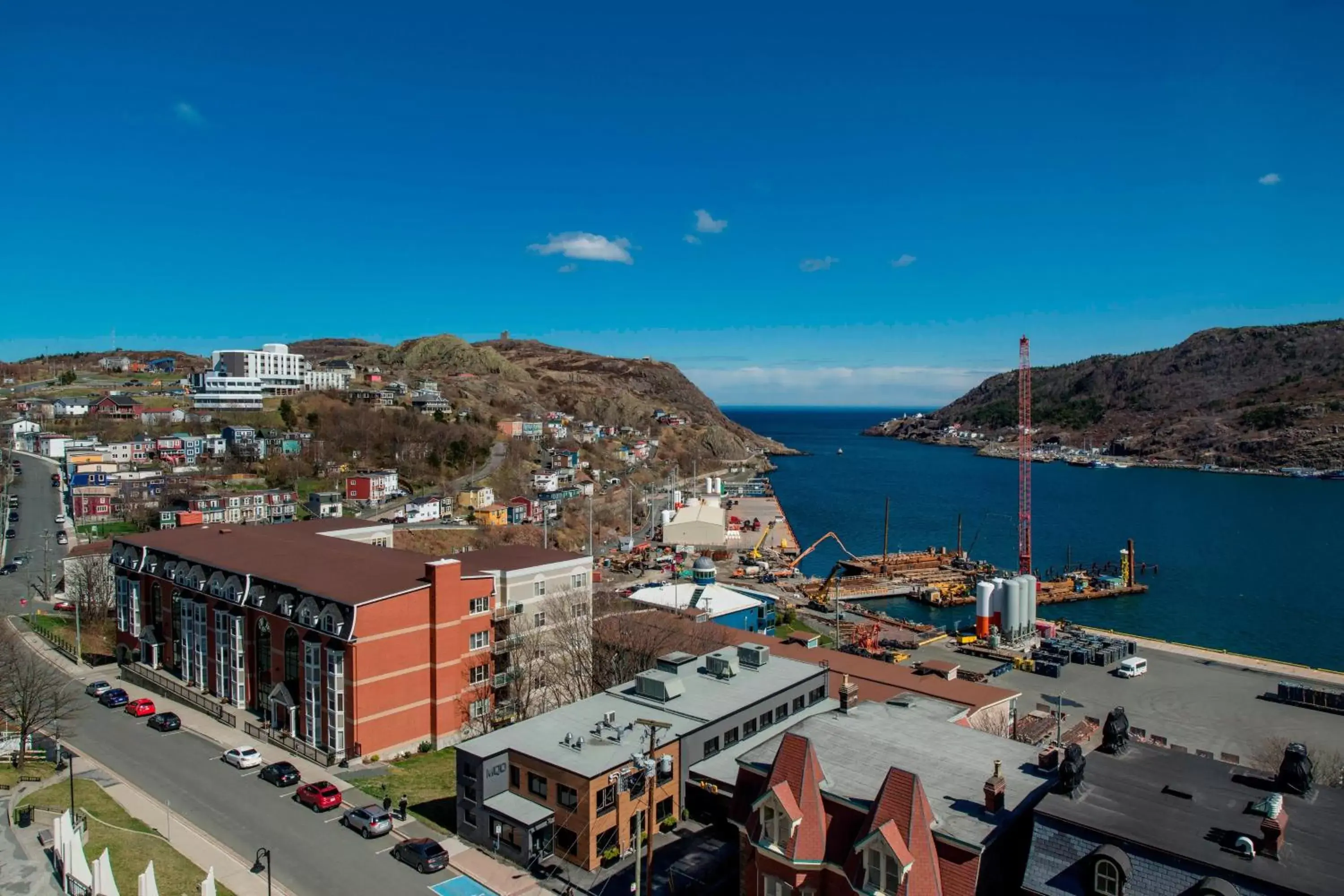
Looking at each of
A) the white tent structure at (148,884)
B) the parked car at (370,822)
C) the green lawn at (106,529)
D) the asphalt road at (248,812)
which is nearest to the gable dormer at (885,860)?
the asphalt road at (248,812)

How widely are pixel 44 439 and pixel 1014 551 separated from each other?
93093mm

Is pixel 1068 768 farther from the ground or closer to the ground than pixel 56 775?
farther from the ground

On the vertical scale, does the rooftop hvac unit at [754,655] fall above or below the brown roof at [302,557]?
below

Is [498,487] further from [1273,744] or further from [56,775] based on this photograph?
[1273,744]

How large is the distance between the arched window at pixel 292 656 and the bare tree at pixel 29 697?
19.7ft

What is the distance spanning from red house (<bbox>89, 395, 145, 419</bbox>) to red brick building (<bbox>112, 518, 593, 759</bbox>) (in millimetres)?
61370

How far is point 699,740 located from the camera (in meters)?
20.7

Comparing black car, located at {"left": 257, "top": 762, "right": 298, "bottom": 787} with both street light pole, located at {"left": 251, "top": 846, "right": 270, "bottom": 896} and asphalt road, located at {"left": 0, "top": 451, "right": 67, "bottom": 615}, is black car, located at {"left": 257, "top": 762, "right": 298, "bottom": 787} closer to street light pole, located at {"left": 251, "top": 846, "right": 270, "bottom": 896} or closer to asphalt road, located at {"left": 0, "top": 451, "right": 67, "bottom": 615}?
street light pole, located at {"left": 251, "top": 846, "right": 270, "bottom": 896}

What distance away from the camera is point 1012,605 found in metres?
45.4

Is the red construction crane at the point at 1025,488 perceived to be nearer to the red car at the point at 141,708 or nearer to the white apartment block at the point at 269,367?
the red car at the point at 141,708

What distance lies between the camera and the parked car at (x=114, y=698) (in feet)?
92.9

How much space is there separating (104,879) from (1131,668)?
38.4 metres

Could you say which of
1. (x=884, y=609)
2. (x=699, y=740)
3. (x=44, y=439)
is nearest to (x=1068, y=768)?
(x=699, y=740)

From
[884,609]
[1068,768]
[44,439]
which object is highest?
[44,439]
